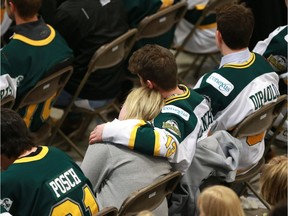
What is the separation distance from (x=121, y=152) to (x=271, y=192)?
83 centimetres

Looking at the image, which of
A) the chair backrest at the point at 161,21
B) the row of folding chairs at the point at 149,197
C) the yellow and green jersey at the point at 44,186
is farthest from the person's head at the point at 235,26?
the yellow and green jersey at the point at 44,186

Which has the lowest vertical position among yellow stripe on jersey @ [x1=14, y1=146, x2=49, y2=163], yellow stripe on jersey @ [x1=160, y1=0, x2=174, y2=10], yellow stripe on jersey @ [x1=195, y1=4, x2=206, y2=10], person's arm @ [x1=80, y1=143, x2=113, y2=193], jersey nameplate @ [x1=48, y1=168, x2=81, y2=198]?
yellow stripe on jersey @ [x1=195, y1=4, x2=206, y2=10]

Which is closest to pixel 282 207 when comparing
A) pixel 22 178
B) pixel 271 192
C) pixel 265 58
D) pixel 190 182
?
pixel 271 192

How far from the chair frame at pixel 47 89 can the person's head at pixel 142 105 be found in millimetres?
775

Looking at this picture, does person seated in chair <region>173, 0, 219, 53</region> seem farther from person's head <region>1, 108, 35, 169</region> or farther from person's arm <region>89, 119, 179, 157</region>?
person's head <region>1, 108, 35, 169</region>

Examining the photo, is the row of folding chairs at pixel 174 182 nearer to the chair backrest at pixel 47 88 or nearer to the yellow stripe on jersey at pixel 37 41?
the chair backrest at pixel 47 88

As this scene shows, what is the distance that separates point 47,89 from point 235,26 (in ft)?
3.62

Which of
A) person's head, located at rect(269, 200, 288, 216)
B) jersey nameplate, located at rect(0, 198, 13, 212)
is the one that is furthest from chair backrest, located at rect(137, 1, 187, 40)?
person's head, located at rect(269, 200, 288, 216)

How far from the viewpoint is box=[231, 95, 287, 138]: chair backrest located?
13.4ft

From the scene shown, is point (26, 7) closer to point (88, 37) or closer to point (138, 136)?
→ point (88, 37)

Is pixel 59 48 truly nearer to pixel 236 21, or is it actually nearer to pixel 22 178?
pixel 236 21

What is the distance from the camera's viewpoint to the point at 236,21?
14.3ft

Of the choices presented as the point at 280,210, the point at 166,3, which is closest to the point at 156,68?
the point at 280,210

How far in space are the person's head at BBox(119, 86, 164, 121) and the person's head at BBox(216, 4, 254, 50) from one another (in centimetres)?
71
